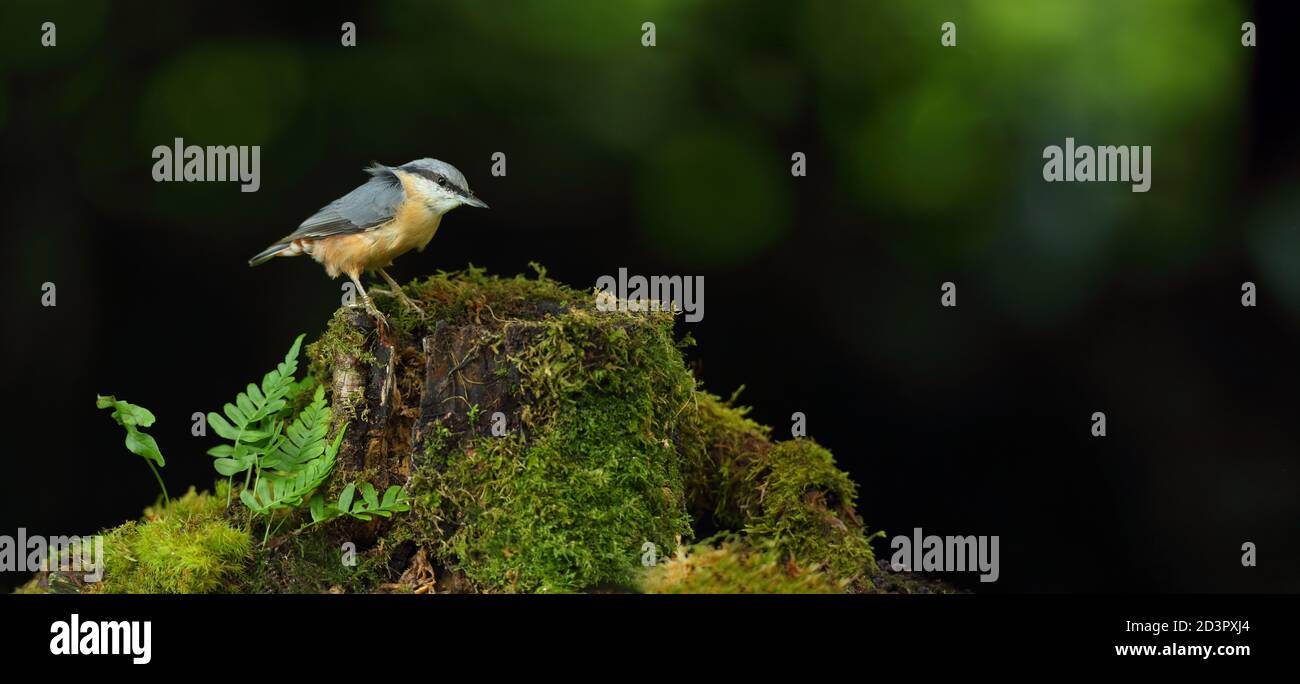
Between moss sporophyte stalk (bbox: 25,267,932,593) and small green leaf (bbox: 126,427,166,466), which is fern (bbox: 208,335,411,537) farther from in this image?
small green leaf (bbox: 126,427,166,466)

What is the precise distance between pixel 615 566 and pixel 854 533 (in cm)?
74

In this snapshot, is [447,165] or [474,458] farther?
[447,165]

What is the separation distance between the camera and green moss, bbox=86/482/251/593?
315 cm

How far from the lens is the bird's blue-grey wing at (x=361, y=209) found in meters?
3.61

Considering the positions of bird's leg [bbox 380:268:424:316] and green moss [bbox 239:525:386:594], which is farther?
bird's leg [bbox 380:268:424:316]

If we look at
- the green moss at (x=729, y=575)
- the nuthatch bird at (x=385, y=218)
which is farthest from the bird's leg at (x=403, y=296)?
the green moss at (x=729, y=575)

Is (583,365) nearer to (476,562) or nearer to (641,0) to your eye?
(476,562)

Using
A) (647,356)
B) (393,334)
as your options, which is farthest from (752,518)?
(393,334)

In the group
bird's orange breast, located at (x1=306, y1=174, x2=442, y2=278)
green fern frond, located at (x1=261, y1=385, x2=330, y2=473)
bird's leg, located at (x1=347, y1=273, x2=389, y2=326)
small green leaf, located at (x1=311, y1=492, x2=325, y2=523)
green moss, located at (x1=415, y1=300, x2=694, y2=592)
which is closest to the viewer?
green moss, located at (x1=415, y1=300, x2=694, y2=592)

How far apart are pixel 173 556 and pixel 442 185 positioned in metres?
1.29

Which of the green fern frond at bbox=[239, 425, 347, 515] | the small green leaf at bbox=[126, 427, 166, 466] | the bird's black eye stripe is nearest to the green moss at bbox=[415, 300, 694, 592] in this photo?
the green fern frond at bbox=[239, 425, 347, 515]

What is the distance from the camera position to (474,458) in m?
3.22

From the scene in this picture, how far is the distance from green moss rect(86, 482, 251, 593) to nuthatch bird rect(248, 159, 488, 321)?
795mm

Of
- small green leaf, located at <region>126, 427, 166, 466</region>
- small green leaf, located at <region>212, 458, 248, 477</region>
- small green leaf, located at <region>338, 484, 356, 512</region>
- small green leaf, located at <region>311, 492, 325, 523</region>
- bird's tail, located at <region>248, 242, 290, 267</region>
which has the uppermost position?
bird's tail, located at <region>248, 242, 290, 267</region>
